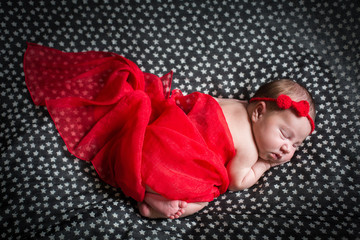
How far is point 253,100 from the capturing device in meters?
1.27

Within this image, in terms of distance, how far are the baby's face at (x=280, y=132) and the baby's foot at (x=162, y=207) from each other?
409mm

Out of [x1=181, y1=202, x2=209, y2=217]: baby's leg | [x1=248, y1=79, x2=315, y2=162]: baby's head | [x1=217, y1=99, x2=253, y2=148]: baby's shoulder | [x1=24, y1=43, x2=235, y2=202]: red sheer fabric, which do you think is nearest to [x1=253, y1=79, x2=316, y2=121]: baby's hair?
[x1=248, y1=79, x2=315, y2=162]: baby's head

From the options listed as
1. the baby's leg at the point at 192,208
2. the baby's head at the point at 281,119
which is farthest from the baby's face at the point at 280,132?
the baby's leg at the point at 192,208

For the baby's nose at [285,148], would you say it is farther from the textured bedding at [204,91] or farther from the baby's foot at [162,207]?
the baby's foot at [162,207]

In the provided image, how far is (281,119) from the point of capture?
1.16 meters

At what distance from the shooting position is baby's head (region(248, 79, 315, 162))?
44.9 inches

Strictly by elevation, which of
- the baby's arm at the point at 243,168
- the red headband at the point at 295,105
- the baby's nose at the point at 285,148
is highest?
the red headband at the point at 295,105

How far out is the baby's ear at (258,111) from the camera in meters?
1.21

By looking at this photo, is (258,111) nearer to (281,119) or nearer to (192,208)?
(281,119)

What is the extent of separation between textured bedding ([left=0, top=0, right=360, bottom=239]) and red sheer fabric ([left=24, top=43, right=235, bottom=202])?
10 centimetres

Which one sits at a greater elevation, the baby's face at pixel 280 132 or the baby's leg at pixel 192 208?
the baby's face at pixel 280 132

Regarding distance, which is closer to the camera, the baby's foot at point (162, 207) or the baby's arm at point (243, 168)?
→ the baby's foot at point (162, 207)

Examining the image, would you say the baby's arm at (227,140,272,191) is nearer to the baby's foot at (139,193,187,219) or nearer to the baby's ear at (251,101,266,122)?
the baby's ear at (251,101,266,122)

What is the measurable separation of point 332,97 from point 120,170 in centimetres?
103
